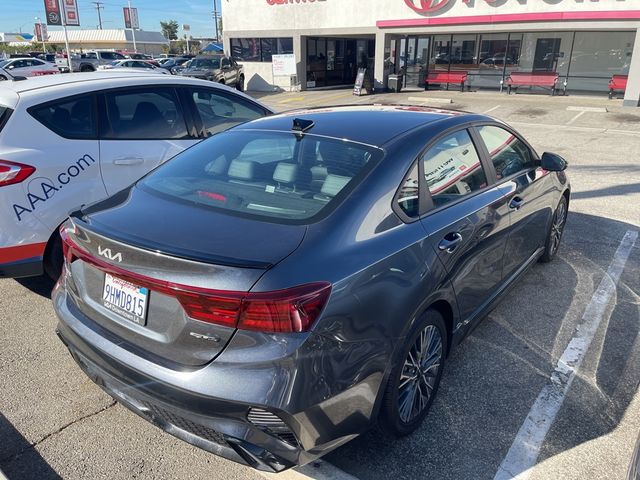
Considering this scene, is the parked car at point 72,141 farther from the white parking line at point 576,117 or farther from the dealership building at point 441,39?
the dealership building at point 441,39

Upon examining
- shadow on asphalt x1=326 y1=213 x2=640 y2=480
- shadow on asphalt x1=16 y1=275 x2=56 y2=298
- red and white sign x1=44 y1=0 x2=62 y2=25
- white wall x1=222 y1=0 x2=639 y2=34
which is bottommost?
shadow on asphalt x1=326 y1=213 x2=640 y2=480

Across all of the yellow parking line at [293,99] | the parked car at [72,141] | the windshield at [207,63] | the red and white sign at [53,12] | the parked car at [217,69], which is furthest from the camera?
the red and white sign at [53,12]

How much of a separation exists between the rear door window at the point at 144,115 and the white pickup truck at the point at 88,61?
31.9m

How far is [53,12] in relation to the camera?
3019 cm

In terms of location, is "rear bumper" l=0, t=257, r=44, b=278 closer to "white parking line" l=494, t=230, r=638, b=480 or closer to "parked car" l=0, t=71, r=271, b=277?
"parked car" l=0, t=71, r=271, b=277

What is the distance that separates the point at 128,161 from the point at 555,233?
3.88 m

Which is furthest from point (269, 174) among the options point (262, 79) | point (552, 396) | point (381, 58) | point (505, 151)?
point (262, 79)

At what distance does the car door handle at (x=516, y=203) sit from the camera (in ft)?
11.5

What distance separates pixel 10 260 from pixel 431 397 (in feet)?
9.96

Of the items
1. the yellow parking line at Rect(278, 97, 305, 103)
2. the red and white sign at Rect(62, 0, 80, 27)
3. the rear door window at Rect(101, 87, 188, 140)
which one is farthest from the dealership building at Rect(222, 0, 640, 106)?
the rear door window at Rect(101, 87, 188, 140)

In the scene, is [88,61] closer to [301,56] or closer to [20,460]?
[301,56]

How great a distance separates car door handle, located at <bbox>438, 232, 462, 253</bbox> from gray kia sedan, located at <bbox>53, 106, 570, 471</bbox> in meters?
0.02

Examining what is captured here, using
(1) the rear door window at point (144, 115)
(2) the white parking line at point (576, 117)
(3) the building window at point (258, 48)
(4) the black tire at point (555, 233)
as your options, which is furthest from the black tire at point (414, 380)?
(3) the building window at point (258, 48)

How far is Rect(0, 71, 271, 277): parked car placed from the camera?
11.9ft
